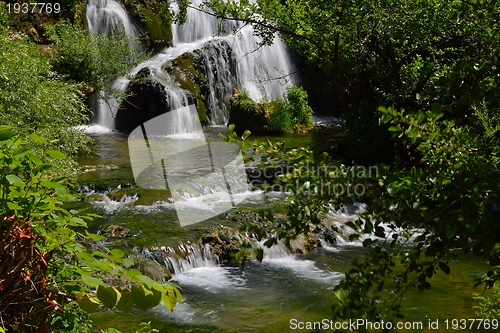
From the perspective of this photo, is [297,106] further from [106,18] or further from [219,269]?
[219,269]

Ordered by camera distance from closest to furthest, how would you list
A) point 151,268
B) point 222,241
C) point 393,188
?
point 393,188, point 151,268, point 222,241

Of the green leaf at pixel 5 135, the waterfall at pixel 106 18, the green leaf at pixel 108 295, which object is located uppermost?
the waterfall at pixel 106 18

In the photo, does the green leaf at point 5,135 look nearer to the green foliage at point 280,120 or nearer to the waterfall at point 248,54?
the green foliage at point 280,120

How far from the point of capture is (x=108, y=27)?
69.5 feet

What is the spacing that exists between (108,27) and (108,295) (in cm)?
2117

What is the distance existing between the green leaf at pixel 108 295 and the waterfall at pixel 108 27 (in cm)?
1821

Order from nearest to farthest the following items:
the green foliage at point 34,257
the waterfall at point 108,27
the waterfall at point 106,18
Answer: the green foliage at point 34,257 < the waterfall at point 108,27 < the waterfall at point 106,18

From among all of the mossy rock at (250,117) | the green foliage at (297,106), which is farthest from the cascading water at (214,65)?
the mossy rock at (250,117)

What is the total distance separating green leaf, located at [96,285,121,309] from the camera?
5.56ft

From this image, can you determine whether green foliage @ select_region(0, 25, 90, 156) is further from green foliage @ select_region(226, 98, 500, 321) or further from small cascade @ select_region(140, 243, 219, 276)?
green foliage @ select_region(226, 98, 500, 321)

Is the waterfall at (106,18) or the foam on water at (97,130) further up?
the waterfall at (106,18)

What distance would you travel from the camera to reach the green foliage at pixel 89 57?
17.5 meters

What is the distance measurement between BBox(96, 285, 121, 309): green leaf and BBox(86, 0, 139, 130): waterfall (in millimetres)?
18206

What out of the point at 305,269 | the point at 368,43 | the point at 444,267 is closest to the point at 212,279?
the point at 305,269
